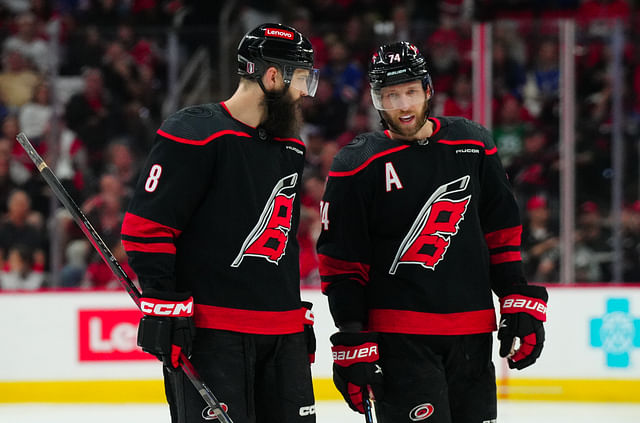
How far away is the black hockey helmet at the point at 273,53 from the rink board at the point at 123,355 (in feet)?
10.7

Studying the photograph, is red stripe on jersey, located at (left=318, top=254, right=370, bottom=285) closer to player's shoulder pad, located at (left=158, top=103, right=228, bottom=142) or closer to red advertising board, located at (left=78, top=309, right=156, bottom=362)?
player's shoulder pad, located at (left=158, top=103, right=228, bottom=142)

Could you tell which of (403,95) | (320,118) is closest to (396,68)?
(403,95)

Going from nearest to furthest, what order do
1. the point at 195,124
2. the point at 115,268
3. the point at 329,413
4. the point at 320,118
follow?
the point at 195,124 < the point at 115,268 < the point at 329,413 < the point at 320,118

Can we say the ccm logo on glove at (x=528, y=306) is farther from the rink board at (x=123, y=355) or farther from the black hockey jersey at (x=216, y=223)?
the rink board at (x=123, y=355)

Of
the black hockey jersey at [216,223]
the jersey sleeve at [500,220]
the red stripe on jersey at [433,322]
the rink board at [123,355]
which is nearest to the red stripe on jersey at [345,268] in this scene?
the red stripe on jersey at [433,322]

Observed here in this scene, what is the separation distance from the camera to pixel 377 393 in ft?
8.57

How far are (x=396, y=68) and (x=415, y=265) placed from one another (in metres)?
0.52

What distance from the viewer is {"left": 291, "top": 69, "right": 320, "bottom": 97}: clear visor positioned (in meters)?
2.52

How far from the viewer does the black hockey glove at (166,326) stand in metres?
2.29

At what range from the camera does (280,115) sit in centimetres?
250

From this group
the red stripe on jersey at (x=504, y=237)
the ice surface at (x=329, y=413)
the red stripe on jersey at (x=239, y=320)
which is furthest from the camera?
the ice surface at (x=329, y=413)

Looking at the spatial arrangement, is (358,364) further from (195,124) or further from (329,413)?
(329,413)

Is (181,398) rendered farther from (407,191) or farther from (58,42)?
(58,42)

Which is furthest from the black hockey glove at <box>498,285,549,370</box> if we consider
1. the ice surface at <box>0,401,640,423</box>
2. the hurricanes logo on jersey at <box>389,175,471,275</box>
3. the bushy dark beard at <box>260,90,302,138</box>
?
the ice surface at <box>0,401,640,423</box>
